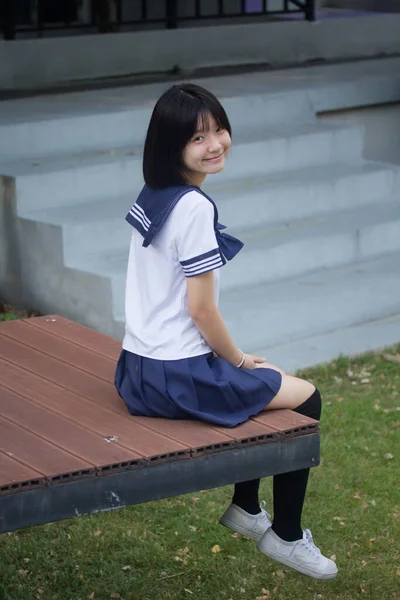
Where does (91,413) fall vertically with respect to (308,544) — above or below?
above

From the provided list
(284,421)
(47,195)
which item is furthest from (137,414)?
(47,195)

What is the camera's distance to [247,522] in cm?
392

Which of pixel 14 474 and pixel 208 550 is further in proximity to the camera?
pixel 208 550

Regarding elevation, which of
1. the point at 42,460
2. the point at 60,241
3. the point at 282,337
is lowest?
the point at 282,337

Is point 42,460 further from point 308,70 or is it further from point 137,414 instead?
point 308,70

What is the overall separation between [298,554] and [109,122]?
14.9 ft

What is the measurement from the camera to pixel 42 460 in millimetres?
3189

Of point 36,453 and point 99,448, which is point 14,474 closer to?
point 36,453

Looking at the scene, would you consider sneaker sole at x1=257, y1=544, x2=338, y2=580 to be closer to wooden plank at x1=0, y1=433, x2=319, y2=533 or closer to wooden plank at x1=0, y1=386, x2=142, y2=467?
wooden plank at x1=0, y1=433, x2=319, y2=533

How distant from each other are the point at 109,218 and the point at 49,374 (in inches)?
117

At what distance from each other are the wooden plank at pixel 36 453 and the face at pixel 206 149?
36.2 inches

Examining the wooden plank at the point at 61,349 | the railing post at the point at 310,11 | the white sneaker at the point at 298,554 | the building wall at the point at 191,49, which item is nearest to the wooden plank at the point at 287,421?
the white sneaker at the point at 298,554

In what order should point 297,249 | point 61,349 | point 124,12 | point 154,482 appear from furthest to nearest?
1. point 124,12
2. point 297,249
3. point 61,349
4. point 154,482

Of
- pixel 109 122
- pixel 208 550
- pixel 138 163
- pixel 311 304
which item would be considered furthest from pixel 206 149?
pixel 109 122
